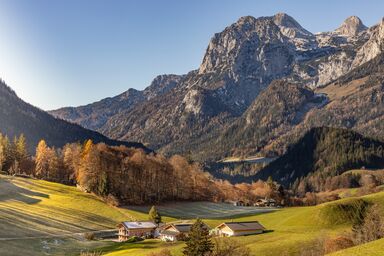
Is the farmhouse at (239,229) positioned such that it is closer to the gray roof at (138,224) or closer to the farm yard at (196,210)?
the gray roof at (138,224)

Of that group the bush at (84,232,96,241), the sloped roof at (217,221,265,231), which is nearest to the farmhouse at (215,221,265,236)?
the sloped roof at (217,221,265,231)

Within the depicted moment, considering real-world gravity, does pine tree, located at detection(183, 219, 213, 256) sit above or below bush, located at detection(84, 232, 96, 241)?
above

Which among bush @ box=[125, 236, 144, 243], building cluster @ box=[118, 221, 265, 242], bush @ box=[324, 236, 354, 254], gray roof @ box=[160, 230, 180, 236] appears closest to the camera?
bush @ box=[324, 236, 354, 254]

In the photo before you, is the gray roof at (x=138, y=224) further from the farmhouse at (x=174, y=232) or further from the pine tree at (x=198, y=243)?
the pine tree at (x=198, y=243)

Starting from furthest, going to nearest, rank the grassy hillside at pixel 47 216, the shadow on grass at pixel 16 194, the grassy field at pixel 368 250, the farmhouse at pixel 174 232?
the shadow on grass at pixel 16 194
the farmhouse at pixel 174 232
the grassy hillside at pixel 47 216
the grassy field at pixel 368 250

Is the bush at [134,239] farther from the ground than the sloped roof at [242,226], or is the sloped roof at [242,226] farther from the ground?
the sloped roof at [242,226]

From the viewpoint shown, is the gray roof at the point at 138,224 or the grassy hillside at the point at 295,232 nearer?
the grassy hillside at the point at 295,232

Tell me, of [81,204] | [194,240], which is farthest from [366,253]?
[81,204]

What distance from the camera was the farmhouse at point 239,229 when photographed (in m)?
112

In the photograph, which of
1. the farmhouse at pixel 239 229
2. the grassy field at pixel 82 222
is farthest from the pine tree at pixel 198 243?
the farmhouse at pixel 239 229

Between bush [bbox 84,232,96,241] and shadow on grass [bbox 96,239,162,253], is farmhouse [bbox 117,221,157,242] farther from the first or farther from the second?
shadow on grass [bbox 96,239,162,253]

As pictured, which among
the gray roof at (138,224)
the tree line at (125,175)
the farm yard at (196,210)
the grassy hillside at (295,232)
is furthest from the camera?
the tree line at (125,175)

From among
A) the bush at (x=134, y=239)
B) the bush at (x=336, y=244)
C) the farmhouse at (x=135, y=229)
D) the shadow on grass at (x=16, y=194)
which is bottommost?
the bush at (x=134, y=239)

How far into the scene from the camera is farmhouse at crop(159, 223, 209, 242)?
11215cm
